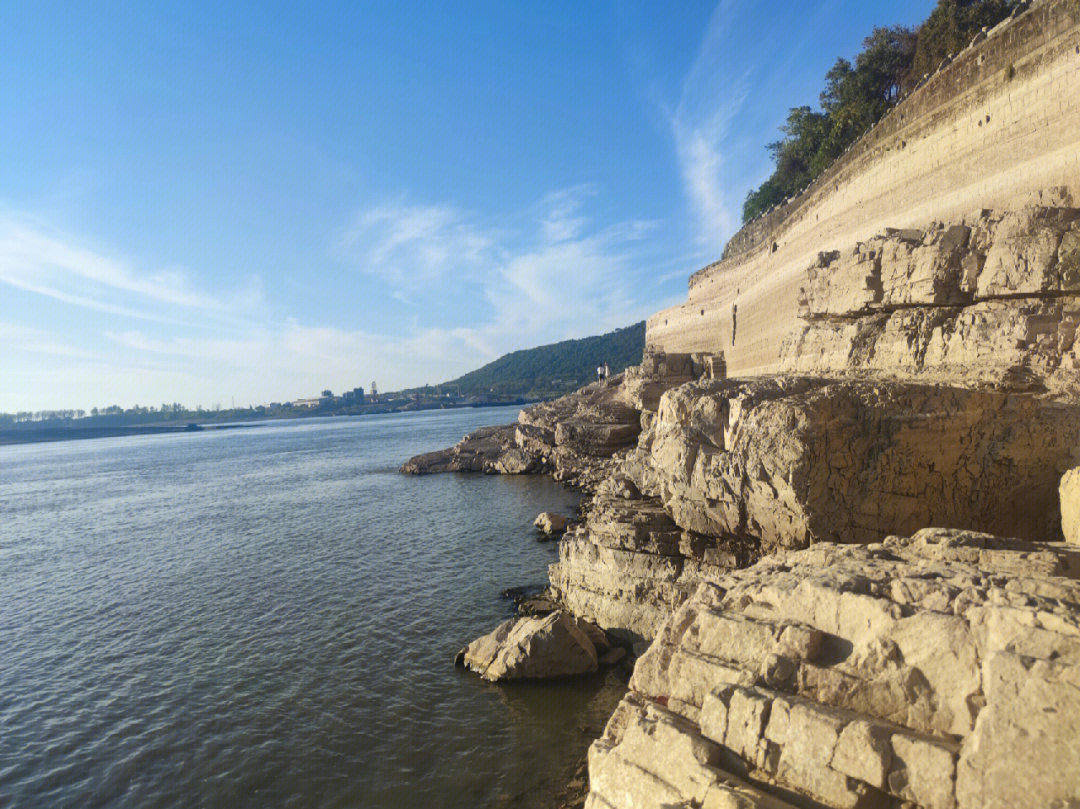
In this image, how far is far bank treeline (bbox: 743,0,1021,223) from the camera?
81.5ft

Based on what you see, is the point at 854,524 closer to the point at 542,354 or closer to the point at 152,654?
the point at 152,654

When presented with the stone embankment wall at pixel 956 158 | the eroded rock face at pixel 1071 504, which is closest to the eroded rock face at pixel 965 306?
the stone embankment wall at pixel 956 158

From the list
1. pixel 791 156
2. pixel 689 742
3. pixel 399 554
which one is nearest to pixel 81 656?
pixel 399 554

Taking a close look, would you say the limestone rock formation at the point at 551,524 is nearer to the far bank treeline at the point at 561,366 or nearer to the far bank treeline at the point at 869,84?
the far bank treeline at the point at 869,84

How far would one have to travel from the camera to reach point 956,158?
16.2m

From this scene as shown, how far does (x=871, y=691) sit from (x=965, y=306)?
9.76 meters

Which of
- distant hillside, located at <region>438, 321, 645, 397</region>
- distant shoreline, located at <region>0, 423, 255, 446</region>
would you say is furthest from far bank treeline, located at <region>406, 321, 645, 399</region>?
distant shoreline, located at <region>0, 423, 255, 446</region>

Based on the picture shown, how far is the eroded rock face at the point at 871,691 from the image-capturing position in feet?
13.6

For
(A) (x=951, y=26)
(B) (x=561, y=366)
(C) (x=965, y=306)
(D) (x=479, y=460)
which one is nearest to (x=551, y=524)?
(C) (x=965, y=306)

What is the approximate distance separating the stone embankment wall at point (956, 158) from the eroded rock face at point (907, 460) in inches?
246

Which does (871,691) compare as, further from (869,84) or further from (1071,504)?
(869,84)

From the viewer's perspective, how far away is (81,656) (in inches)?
538

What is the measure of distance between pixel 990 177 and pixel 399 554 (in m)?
19.4

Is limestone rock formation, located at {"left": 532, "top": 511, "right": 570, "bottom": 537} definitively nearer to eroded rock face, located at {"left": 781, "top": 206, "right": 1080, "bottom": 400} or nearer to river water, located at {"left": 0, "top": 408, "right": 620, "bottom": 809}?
river water, located at {"left": 0, "top": 408, "right": 620, "bottom": 809}
